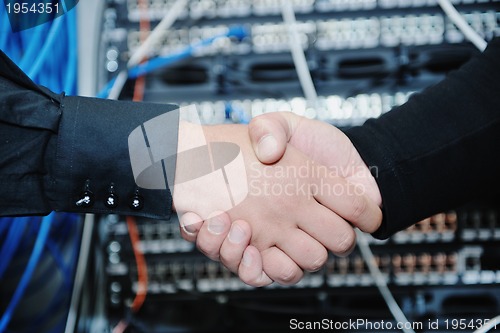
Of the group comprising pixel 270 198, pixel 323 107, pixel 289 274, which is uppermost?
pixel 323 107

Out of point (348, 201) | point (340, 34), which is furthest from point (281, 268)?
point (340, 34)

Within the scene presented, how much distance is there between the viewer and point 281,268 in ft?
2.53

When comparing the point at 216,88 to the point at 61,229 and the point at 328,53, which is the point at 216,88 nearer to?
the point at 328,53

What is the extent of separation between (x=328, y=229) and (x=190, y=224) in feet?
0.64

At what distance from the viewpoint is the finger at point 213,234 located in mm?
748

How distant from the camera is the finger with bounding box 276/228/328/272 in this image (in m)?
0.77

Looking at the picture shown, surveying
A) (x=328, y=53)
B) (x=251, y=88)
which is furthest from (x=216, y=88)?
(x=328, y=53)

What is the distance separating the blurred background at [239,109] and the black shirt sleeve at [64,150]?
5.8 inches

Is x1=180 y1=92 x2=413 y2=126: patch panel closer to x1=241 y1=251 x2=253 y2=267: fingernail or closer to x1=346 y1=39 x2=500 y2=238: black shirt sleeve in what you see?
x1=346 y1=39 x2=500 y2=238: black shirt sleeve

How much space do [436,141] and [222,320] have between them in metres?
0.43

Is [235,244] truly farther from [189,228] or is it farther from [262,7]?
[262,7]

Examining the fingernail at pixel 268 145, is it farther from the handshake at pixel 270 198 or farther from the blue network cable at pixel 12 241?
the blue network cable at pixel 12 241

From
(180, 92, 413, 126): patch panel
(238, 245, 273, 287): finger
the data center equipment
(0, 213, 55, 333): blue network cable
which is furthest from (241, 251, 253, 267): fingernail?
(0, 213, 55, 333): blue network cable

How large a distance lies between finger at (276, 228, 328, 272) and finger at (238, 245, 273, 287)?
0.04 metres
